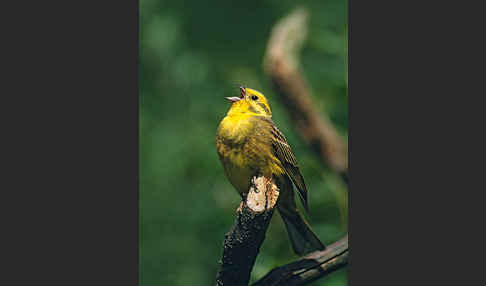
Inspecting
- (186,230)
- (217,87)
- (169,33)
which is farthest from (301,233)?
(169,33)

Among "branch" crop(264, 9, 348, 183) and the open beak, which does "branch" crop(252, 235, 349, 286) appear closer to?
"branch" crop(264, 9, 348, 183)

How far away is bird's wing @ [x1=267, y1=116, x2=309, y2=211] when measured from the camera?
16.0 feet

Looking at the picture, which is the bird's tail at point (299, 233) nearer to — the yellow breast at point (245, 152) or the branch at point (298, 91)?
the yellow breast at point (245, 152)

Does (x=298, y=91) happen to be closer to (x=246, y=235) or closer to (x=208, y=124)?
(x=208, y=124)

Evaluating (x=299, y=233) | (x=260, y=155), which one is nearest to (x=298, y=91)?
(x=260, y=155)

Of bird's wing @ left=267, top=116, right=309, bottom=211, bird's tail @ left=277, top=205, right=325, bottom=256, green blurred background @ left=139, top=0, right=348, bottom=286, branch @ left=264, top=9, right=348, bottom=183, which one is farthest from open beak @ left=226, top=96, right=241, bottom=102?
bird's tail @ left=277, top=205, right=325, bottom=256

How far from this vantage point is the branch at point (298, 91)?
5.55 m

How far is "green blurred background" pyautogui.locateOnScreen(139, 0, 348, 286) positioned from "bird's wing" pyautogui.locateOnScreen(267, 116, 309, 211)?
37cm

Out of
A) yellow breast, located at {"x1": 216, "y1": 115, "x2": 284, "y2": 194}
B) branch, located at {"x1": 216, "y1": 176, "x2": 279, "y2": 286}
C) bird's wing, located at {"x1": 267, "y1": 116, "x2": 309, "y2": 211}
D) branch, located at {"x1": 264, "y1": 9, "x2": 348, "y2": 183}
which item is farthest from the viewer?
branch, located at {"x1": 264, "y1": 9, "x2": 348, "y2": 183}

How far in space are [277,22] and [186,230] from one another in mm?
2013

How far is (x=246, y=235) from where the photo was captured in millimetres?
4500

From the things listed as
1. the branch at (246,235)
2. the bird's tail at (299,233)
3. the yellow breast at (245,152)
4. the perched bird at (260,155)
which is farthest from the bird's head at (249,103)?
the bird's tail at (299,233)

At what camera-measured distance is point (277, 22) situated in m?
5.46

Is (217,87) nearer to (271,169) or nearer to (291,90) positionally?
(291,90)
